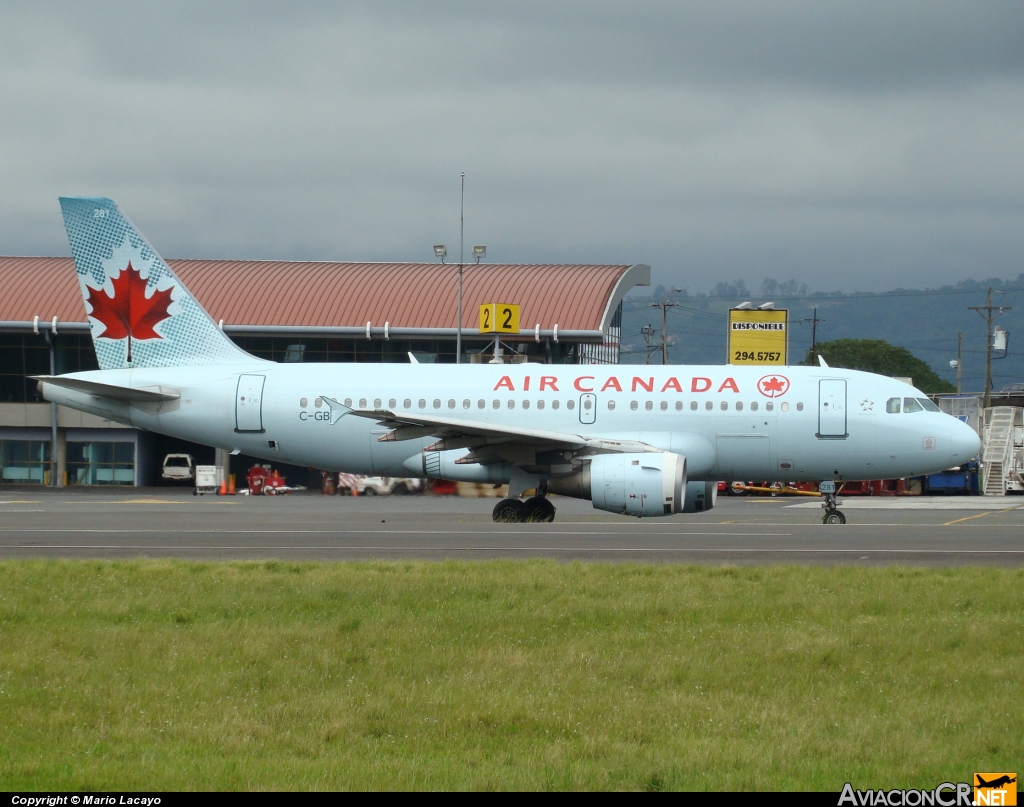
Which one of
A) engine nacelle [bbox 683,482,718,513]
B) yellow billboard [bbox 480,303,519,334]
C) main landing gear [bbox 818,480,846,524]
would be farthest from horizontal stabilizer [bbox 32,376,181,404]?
yellow billboard [bbox 480,303,519,334]

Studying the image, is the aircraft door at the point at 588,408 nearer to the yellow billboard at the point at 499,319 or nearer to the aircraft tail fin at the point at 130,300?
the aircraft tail fin at the point at 130,300

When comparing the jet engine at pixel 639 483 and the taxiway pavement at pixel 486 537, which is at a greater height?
the jet engine at pixel 639 483

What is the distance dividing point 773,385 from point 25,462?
46.5m

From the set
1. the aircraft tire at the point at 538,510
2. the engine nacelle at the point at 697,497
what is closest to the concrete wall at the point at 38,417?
the aircraft tire at the point at 538,510

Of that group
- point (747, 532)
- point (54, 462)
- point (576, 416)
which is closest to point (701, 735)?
point (747, 532)

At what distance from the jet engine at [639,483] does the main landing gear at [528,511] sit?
217 centimetres

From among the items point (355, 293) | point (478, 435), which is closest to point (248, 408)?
point (478, 435)

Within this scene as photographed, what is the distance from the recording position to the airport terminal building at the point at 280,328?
5841 cm

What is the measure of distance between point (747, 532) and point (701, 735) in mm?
14153

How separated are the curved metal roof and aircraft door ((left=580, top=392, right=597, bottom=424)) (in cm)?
3128

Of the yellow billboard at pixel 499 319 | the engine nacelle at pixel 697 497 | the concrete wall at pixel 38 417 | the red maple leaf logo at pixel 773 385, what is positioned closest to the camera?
the red maple leaf logo at pixel 773 385

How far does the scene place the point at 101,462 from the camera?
60344mm

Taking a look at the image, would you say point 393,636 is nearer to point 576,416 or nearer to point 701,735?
point 701,735

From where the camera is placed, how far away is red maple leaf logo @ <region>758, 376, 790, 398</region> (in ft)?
87.2
